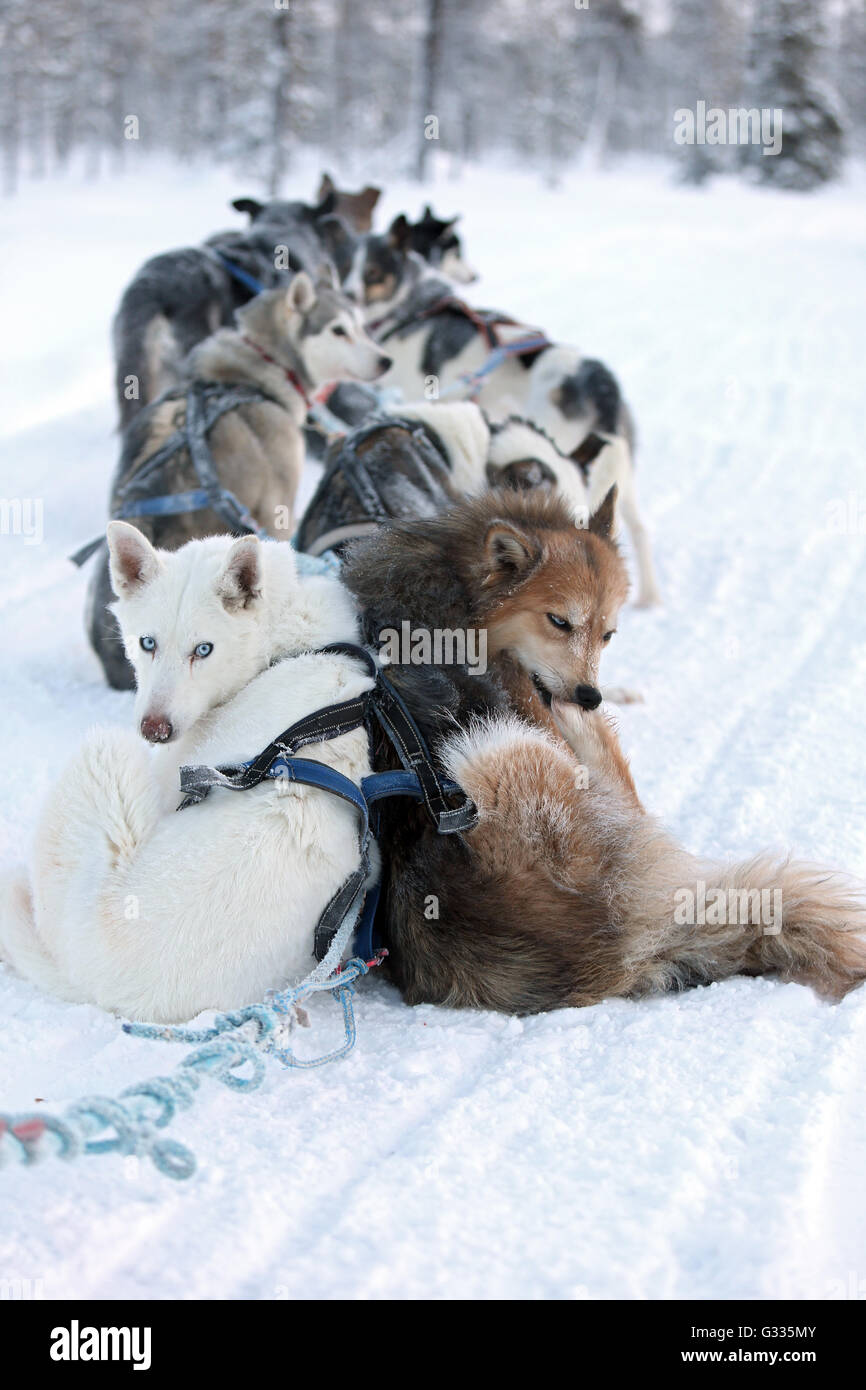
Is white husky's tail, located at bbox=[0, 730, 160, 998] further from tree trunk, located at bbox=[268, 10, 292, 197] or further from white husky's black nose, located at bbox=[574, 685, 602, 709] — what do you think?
tree trunk, located at bbox=[268, 10, 292, 197]

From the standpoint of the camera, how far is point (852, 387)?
10281mm

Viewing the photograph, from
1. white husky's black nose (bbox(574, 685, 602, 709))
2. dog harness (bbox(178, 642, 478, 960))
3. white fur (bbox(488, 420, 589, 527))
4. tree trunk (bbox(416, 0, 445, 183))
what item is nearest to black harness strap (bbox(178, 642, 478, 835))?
dog harness (bbox(178, 642, 478, 960))

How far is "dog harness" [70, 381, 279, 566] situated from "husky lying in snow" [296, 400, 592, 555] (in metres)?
0.42

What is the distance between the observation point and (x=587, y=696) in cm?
338

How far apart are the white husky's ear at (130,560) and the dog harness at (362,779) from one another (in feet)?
2.09

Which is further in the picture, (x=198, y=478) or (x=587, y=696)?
(x=198, y=478)

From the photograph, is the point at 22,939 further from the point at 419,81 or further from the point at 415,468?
the point at 419,81

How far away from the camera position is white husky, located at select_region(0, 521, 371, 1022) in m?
2.48

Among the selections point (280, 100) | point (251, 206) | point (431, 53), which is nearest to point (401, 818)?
point (251, 206)

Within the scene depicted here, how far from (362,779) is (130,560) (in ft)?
2.94

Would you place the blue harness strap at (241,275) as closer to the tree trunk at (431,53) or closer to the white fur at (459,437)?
the white fur at (459,437)

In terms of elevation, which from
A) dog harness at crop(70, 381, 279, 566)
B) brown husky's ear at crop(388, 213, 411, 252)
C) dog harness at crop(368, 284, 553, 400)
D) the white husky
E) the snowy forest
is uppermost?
the snowy forest
